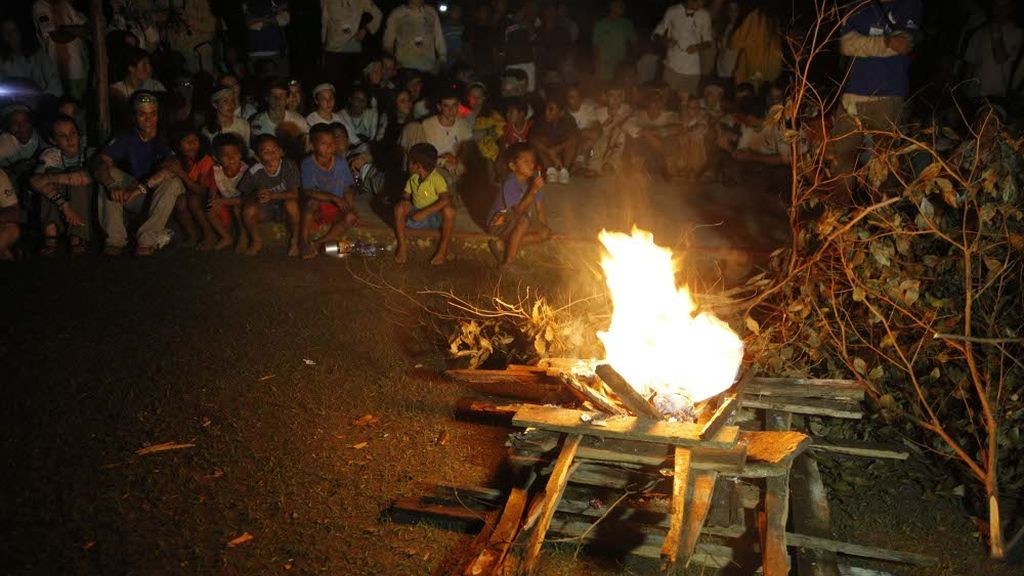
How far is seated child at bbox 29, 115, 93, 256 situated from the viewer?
8406 mm

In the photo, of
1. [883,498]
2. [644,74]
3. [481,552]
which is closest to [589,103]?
[644,74]

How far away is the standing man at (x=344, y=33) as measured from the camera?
1098cm

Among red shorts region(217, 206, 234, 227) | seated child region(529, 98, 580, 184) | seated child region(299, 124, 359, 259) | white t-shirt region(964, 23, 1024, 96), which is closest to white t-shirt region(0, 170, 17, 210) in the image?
red shorts region(217, 206, 234, 227)

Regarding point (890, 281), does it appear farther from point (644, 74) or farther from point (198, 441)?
point (644, 74)

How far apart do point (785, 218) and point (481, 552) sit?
624 centimetres

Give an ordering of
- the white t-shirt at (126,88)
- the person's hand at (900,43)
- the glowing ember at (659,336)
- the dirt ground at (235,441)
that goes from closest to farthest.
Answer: the dirt ground at (235,441), the glowing ember at (659,336), the person's hand at (900,43), the white t-shirt at (126,88)

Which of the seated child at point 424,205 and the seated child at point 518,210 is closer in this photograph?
the seated child at point 518,210

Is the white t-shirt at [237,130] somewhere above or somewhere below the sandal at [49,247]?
above

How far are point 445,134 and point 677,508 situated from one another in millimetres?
6900

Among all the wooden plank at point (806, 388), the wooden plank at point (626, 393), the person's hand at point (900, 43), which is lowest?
the wooden plank at point (806, 388)

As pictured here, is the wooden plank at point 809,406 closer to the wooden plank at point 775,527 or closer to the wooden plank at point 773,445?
the wooden plank at point 773,445

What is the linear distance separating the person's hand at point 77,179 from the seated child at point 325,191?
2157 millimetres

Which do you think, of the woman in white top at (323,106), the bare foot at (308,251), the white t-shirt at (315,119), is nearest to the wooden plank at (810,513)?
the bare foot at (308,251)

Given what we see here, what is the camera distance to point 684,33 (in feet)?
38.1
